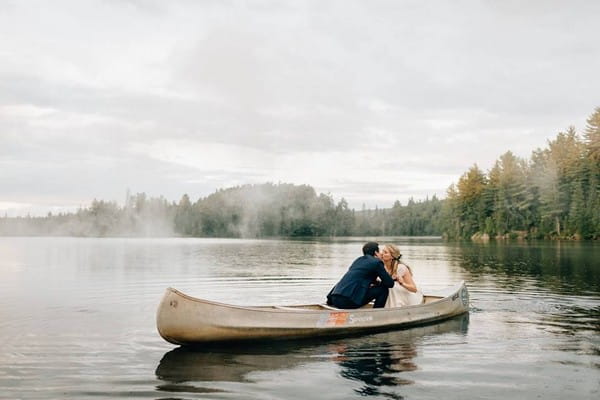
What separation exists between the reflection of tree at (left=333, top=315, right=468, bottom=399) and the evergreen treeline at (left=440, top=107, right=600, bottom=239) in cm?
8761

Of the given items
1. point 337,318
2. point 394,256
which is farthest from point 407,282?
point 337,318

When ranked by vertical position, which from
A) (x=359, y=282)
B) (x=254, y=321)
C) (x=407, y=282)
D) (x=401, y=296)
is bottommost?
(x=254, y=321)

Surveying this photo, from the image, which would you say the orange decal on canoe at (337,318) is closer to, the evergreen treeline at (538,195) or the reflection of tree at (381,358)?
the reflection of tree at (381,358)

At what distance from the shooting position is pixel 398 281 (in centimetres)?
1631

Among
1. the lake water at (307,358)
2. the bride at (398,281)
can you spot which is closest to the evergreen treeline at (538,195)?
the lake water at (307,358)

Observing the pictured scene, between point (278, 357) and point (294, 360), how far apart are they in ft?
1.44

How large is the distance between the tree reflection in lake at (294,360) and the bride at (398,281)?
1.65 meters

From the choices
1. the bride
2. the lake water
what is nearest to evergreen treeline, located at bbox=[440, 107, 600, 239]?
the lake water

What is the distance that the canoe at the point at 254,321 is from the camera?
12305mm

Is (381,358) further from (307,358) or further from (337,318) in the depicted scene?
(337,318)

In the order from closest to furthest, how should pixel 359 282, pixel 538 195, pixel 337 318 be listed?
pixel 337 318
pixel 359 282
pixel 538 195

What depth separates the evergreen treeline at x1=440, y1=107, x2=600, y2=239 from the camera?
93.8 metres

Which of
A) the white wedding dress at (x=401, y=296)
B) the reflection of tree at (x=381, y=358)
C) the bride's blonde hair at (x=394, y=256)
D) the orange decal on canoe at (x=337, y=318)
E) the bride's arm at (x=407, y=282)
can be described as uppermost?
the bride's blonde hair at (x=394, y=256)

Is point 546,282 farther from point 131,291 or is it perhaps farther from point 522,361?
point 131,291
